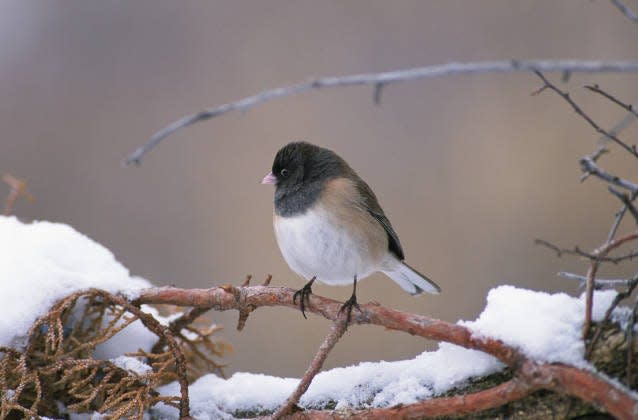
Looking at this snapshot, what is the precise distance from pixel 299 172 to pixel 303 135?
4.91 feet

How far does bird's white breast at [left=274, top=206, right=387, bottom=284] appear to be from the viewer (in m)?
1.73

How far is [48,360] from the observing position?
4.63ft

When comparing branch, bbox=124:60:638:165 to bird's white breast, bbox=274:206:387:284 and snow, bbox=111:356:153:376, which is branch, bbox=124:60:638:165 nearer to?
snow, bbox=111:356:153:376

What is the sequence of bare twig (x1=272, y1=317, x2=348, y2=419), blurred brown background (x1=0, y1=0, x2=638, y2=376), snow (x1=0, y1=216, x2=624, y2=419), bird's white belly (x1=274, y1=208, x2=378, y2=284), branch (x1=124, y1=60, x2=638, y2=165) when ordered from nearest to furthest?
branch (x1=124, y1=60, x2=638, y2=165), snow (x1=0, y1=216, x2=624, y2=419), bare twig (x1=272, y1=317, x2=348, y2=419), bird's white belly (x1=274, y1=208, x2=378, y2=284), blurred brown background (x1=0, y1=0, x2=638, y2=376)

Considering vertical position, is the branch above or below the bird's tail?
below

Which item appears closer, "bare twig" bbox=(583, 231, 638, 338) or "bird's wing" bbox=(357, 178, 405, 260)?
"bare twig" bbox=(583, 231, 638, 338)

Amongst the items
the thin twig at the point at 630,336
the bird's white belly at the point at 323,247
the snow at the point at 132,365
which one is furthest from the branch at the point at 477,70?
the bird's white belly at the point at 323,247

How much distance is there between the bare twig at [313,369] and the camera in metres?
1.22

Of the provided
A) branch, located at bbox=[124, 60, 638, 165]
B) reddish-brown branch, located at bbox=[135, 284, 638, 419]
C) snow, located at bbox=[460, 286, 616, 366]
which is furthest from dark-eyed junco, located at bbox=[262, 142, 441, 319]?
branch, located at bbox=[124, 60, 638, 165]

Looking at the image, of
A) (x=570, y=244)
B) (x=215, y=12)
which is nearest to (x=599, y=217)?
(x=570, y=244)

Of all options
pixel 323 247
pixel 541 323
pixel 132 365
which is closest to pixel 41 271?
pixel 132 365

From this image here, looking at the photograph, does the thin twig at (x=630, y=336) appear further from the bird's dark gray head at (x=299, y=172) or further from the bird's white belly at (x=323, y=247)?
the bird's dark gray head at (x=299, y=172)

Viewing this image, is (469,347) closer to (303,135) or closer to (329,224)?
(329,224)

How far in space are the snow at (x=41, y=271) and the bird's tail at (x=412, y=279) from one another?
2.36ft
